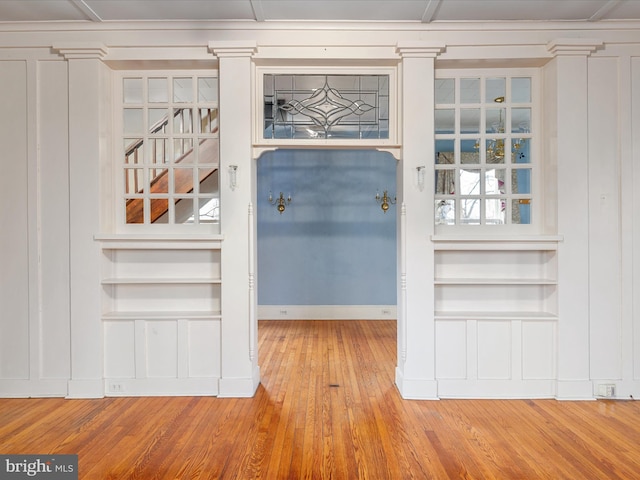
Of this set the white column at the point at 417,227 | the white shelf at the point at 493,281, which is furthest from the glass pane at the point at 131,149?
the white shelf at the point at 493,281

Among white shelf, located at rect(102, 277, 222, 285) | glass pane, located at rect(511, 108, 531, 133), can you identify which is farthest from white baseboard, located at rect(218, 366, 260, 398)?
glass pane, located at rect(511, 108, 531, 133)

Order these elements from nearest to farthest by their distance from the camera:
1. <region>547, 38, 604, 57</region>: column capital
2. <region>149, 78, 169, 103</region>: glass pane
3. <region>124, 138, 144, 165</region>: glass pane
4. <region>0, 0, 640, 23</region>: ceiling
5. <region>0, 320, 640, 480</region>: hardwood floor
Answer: <region>0, 320, 640, 480</region>: hardwood floor, <region>0, 0, 640, 23</region>: ceiling, <region>547, 38, 604, 57</region>: column capital, <region>124, 138, 144, 165</region>: glass pane, <region>149, 78, 169, 103</region>: glass pane

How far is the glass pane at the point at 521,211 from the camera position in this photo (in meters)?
3.48

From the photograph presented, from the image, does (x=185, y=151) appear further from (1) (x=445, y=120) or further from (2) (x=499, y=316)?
(2) (x=499, y=316)

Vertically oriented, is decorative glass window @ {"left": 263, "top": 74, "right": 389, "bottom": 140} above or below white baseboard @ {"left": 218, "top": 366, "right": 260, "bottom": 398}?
above

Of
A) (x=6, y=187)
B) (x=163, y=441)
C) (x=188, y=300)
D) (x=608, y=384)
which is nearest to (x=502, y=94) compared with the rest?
(x=608, y=384)

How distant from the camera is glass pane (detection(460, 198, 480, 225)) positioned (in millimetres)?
3480

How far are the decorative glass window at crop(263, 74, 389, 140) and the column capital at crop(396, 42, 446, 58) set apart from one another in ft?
0.81

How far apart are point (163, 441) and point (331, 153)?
15.9ft

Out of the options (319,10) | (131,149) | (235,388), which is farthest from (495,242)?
(131,149)

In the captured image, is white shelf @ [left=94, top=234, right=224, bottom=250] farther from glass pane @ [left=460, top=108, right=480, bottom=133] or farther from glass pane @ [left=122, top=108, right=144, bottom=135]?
A: glass pane @ [left=460, top=108, right=480, bottom=133]

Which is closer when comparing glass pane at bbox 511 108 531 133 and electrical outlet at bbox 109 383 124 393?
electrical outlet at bbox 109 383 124 393

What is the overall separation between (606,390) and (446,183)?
207cm

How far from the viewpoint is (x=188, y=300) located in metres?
3.51
